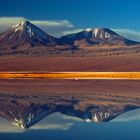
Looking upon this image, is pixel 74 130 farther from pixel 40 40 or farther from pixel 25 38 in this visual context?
pixel 40 40

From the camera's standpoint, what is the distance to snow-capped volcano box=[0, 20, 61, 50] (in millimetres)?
163625

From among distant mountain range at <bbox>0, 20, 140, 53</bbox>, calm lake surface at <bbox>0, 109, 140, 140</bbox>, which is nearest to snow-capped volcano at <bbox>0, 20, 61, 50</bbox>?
distant mountain range at <bbox>0, 20, 140, 53</bbox>

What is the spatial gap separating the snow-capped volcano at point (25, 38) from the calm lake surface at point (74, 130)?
140 m

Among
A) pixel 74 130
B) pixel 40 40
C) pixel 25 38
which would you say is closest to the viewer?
pixel 74 130

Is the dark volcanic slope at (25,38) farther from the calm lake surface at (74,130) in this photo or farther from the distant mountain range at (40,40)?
the calm lake surface at (74,130)

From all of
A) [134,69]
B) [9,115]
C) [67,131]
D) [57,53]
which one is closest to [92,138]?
[67,131]

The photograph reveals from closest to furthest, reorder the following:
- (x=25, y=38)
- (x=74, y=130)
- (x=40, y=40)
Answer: (x=74, y=130) → (x=25, y=38) → (x=40, y=40)

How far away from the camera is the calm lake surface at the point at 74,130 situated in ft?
39.2

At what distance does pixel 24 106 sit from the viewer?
19422mm

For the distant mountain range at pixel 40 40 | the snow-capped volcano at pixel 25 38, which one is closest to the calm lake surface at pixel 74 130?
the distant mountain range at pixel 40 40

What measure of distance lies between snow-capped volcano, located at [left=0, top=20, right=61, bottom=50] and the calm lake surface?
460ft

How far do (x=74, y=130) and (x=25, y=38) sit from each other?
160 meters

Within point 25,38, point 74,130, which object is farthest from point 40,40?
point 74,130

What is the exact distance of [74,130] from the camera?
13.1 m
